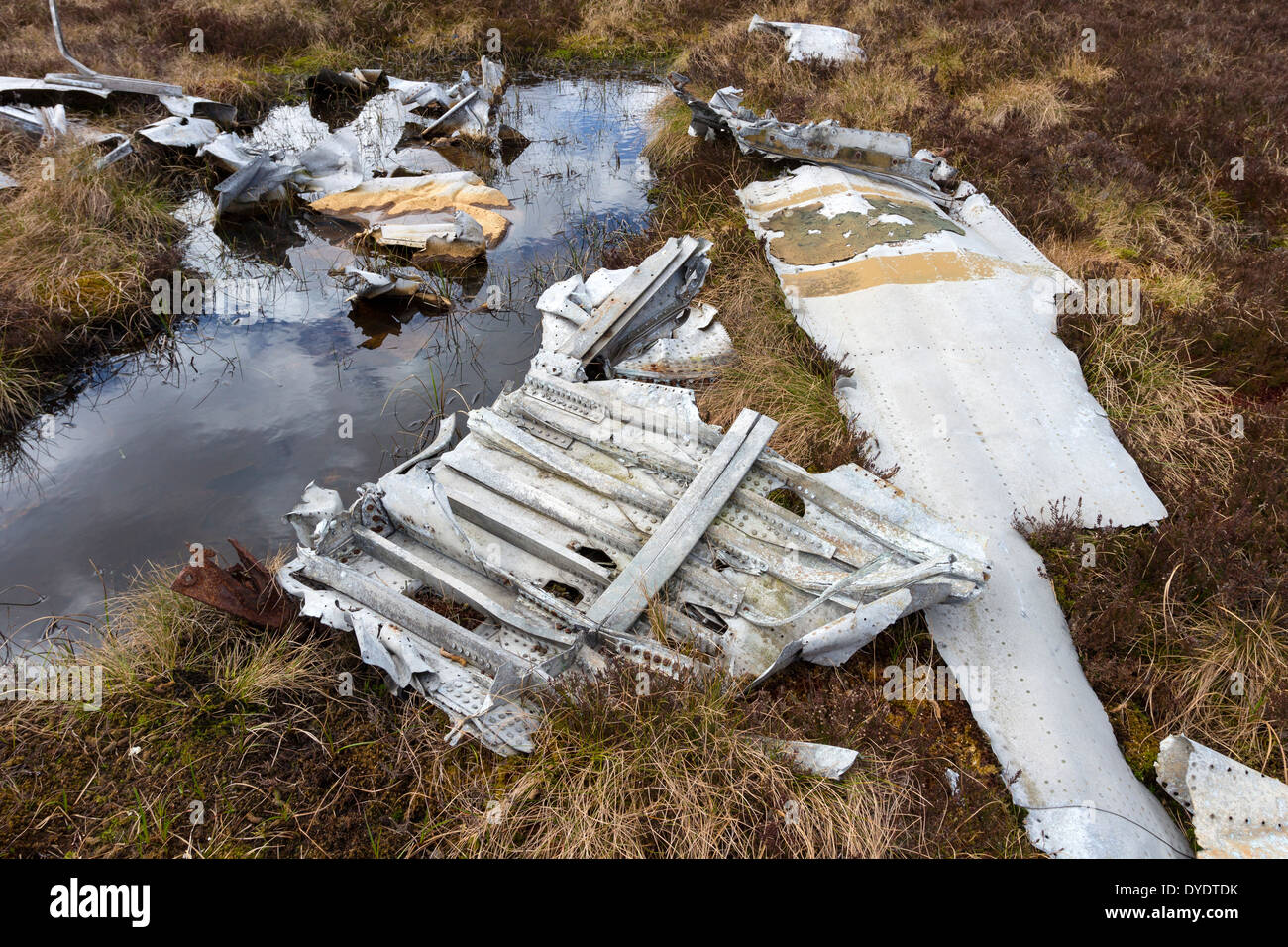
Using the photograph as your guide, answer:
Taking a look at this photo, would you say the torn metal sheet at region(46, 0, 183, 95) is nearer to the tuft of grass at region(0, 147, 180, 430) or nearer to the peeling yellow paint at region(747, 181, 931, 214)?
the tuft of grass at region(0, 147, 180, 430)

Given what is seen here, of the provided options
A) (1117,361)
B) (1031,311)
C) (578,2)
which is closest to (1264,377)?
(1117,361)

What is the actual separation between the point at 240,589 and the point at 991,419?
14.9 feet

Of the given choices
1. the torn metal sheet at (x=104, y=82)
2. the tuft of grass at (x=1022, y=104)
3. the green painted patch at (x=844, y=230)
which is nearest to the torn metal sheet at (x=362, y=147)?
the torn metal sheet at (x=104, y=82)

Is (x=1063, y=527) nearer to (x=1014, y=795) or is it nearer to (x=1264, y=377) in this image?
(x=1014, y=795)

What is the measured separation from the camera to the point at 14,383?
20.3 ft

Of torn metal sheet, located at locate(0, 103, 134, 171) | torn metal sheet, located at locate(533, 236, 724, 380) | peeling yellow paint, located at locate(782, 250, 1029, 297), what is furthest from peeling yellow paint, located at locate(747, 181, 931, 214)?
torn metal sheet, located at locate(0, 103, 134, 171)

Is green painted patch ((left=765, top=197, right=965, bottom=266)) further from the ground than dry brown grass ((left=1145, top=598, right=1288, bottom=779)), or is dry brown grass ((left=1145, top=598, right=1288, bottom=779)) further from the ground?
green painted patch ((left=765, top=197, right=965, bottom=266))

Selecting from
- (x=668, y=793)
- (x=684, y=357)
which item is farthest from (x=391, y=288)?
(x=668, y=793)

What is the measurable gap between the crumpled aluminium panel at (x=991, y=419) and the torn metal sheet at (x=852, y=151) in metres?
0.17

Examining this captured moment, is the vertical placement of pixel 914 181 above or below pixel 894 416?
above

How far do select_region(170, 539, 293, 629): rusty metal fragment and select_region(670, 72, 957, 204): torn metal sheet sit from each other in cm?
626

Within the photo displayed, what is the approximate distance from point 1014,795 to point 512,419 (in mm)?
3484

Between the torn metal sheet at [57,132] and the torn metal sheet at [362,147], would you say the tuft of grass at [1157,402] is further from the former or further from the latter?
the torn metal sheet at [57,132]

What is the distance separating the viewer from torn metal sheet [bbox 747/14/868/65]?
1094 cm
